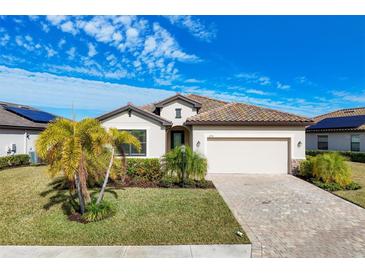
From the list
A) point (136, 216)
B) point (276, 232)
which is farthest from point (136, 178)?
point (276, 232)

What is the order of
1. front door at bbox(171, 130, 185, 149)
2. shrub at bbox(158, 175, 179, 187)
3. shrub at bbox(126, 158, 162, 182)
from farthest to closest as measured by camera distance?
1. front door at bbox(171, 130, 185, 149)
2. shrub at bbox(126, 158, 162, 182)
3. shrub at bbox(158, 175, 179, 187)

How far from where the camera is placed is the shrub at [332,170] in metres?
11.4

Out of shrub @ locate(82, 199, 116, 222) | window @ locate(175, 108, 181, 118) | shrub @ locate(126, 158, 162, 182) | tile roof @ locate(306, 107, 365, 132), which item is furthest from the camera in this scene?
tile roof @ locate(306, 107, 365, 132)

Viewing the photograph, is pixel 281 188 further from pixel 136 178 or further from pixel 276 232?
pixel 136 178

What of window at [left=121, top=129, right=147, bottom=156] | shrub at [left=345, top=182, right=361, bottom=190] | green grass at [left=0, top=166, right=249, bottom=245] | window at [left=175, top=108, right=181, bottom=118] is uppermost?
window at [left=175, top=108, right=181, bottom=118]

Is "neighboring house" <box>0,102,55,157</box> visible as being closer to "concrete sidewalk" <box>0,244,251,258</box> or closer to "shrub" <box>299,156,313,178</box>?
"concrete sidewalk" <box>0,244,251,258</box>

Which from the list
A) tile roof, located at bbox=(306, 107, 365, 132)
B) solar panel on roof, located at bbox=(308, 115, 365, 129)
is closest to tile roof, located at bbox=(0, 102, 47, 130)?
tile roof, located at bbox=(306, 107, 365, 132)

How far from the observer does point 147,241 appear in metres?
5.59

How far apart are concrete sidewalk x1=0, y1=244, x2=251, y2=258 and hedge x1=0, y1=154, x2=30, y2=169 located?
13.3 m

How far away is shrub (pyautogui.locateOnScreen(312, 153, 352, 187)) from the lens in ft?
37.6

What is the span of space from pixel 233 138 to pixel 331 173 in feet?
18.5

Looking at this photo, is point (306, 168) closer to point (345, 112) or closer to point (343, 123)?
point (343, 123)

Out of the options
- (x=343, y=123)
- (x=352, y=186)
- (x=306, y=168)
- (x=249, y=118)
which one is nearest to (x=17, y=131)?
(x=249, y=118)

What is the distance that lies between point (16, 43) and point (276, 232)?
54.6ft
